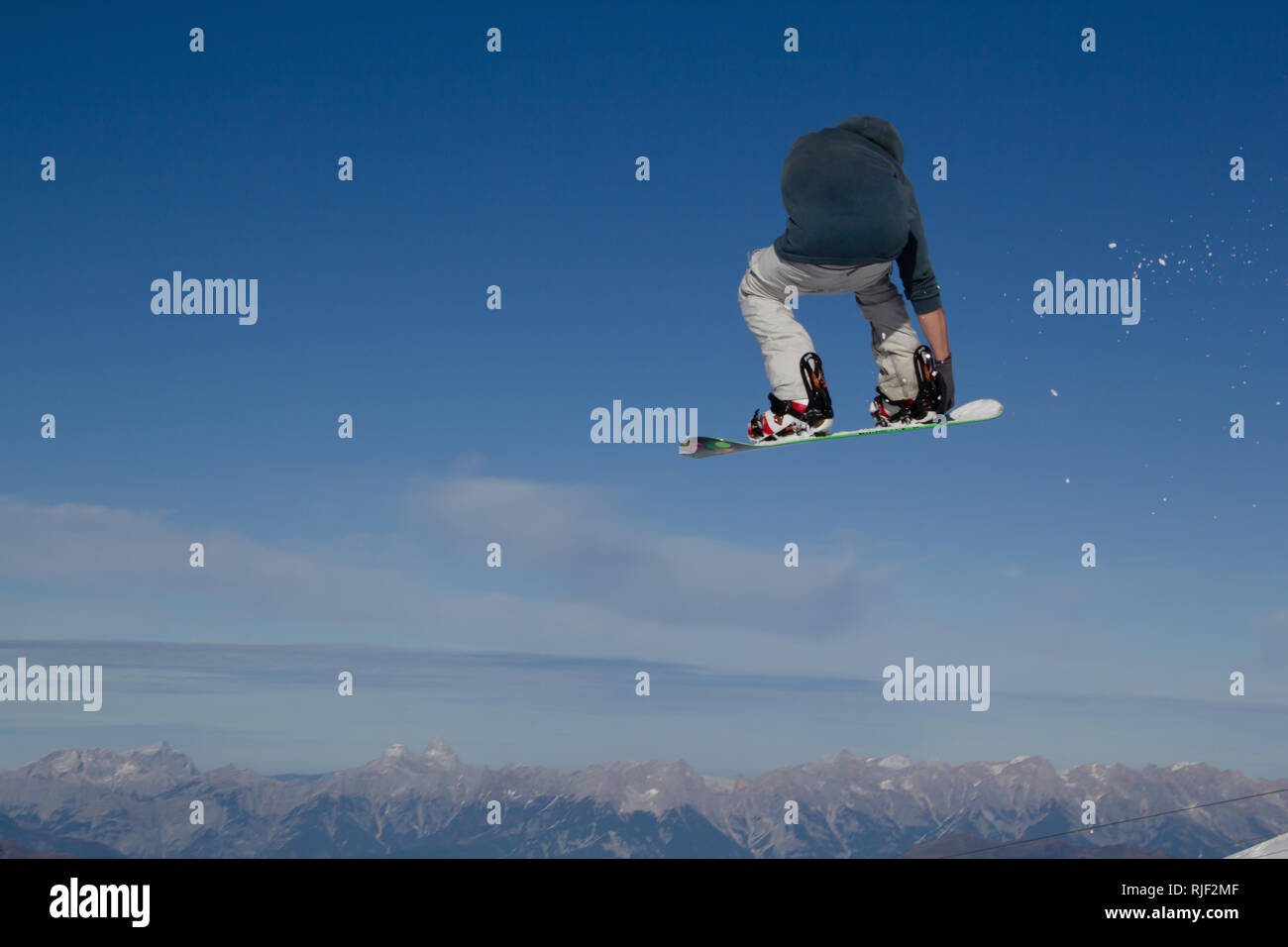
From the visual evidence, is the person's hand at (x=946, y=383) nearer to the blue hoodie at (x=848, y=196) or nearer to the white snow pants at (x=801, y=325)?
the white snow pants at (x=801, y=325)

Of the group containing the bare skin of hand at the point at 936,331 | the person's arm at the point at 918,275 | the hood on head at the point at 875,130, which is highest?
the hood on head at the point at 875,130

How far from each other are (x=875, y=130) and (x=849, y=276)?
156 cm

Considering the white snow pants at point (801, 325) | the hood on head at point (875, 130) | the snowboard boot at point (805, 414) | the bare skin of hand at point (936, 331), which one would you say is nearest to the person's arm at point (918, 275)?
the bare skin of hand at point (936, 331)

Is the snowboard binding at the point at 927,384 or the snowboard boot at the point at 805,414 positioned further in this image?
the snowboard binding at the point at 927,384

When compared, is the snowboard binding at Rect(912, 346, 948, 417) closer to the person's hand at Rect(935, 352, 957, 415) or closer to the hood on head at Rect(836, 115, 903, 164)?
the person's hand at Rect(935, 352, 957, 415)

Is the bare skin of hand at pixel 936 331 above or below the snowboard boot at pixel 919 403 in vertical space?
above

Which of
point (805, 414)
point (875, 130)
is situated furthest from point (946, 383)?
point (875, 130)

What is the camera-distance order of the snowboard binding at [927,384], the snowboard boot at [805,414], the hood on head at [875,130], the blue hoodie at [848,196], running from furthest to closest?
the snowboard binding at [927,384] → the snowboard boot at [805,414] → the hood on head at [875,130] → the blue hoodie at [848,196]

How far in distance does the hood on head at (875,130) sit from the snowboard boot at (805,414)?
2.41 metres

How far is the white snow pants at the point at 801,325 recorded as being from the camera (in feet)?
37.6
